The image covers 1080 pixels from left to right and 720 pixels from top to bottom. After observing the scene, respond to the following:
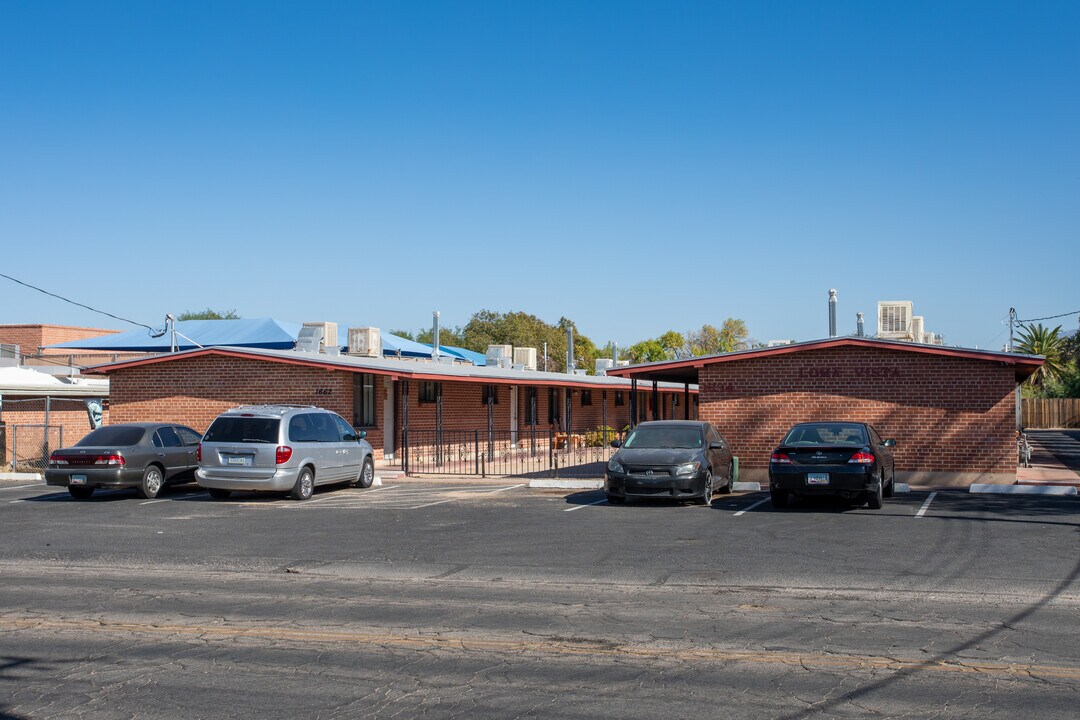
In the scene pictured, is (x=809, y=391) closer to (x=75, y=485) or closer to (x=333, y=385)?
(x=333, y=385)

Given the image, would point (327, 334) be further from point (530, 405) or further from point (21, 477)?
point (21, 477)

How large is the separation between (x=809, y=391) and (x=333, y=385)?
1178 centimetres

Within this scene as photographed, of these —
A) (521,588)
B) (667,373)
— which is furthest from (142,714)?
(667,373)

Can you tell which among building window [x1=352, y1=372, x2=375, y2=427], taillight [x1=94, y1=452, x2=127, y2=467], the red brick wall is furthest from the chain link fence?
taillight [x1=94, y1=452, x2=127, y2=467]

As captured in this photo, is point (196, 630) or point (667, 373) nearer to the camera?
point (196, 630)

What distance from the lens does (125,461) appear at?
2020cm

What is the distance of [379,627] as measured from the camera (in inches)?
353

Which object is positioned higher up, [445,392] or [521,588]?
[445,392]

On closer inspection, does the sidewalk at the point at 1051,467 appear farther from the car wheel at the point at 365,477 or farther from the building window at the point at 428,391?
the building window at the point at 428,391

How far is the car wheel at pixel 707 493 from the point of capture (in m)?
18.7

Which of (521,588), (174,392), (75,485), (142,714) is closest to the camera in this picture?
(142,714)

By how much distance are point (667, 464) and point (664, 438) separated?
138 centimetres

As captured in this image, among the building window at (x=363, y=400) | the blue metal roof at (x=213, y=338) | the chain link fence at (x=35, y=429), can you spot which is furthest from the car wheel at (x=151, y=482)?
the blue metal roof at (x=213, y=338)

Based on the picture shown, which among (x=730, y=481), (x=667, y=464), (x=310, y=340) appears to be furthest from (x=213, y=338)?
(x=667, y=464)
